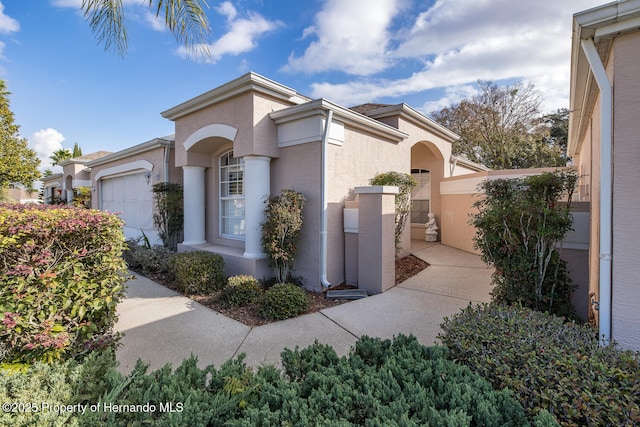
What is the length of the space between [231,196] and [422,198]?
765 centimetres

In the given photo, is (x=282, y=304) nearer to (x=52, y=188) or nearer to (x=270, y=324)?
(x=270, y=324)

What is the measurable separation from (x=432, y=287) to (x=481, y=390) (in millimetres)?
4677

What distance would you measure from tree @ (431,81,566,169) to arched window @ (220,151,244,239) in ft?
58.9

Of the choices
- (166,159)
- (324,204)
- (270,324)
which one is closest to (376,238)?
(324,204)

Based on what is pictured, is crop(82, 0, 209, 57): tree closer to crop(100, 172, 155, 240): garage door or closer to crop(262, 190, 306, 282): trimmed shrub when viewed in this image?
crop(262, 190, 306, 282): trimmed shrub

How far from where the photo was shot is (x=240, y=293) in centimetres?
595

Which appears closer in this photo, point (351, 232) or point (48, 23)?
point (48, 23)

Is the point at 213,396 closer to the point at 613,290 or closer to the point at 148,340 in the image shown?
the point at 148,340

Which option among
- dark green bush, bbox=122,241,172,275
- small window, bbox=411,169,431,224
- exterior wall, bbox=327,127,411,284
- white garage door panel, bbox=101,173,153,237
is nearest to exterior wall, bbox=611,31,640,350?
exterior wall, bbox=327,127,411,284

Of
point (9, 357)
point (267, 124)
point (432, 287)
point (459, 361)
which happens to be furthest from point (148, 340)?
point (432, 287)

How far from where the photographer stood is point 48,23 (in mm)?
5398

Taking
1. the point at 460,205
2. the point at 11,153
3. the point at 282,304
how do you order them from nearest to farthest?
1. the point at 282,304
2. the point at 460,205
3. the point at 11,153

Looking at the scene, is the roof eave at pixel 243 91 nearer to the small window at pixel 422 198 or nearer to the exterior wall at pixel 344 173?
the exterior wall at pixel 344 173

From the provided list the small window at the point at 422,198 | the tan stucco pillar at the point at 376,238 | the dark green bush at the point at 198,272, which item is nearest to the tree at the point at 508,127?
the small window at the point at 422,198
